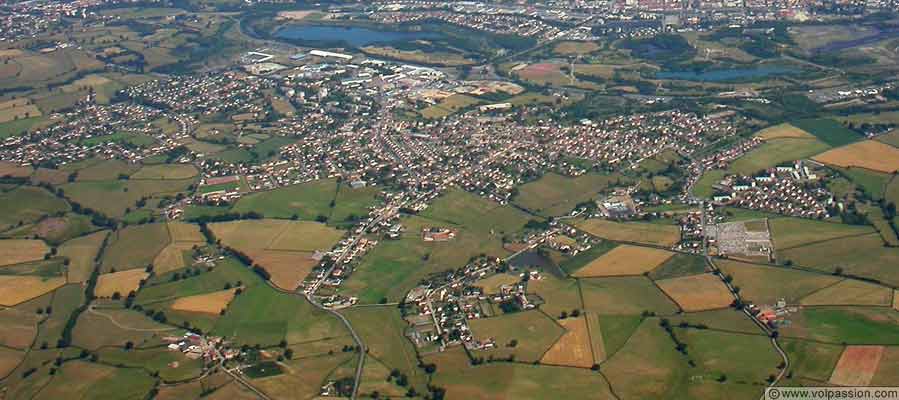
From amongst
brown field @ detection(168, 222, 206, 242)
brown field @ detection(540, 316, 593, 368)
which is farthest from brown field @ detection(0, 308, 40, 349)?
brown field @ detection(540, 316, 593, 368)

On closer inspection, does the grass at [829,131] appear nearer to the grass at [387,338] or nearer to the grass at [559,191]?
the grass at [559,191]

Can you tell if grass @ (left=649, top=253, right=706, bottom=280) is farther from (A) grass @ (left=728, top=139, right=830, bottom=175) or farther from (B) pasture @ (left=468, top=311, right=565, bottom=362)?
(A) grass @ (left=728, top=139, right=830, bottom=175)

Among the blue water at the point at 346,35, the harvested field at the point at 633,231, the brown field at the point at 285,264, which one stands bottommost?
the brown field at the point at 285,264

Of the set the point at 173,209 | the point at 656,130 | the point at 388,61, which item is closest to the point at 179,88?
Answer: the point at 388,61

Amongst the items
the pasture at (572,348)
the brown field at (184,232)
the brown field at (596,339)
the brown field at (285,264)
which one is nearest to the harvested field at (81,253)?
the brown field at (184,232)

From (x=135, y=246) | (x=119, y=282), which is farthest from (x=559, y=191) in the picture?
(x=119, y=282)

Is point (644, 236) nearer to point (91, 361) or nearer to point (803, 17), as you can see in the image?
point (91, 361)

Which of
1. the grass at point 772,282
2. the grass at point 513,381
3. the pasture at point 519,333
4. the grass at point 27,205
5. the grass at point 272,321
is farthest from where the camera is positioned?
the grass at point 27,205
